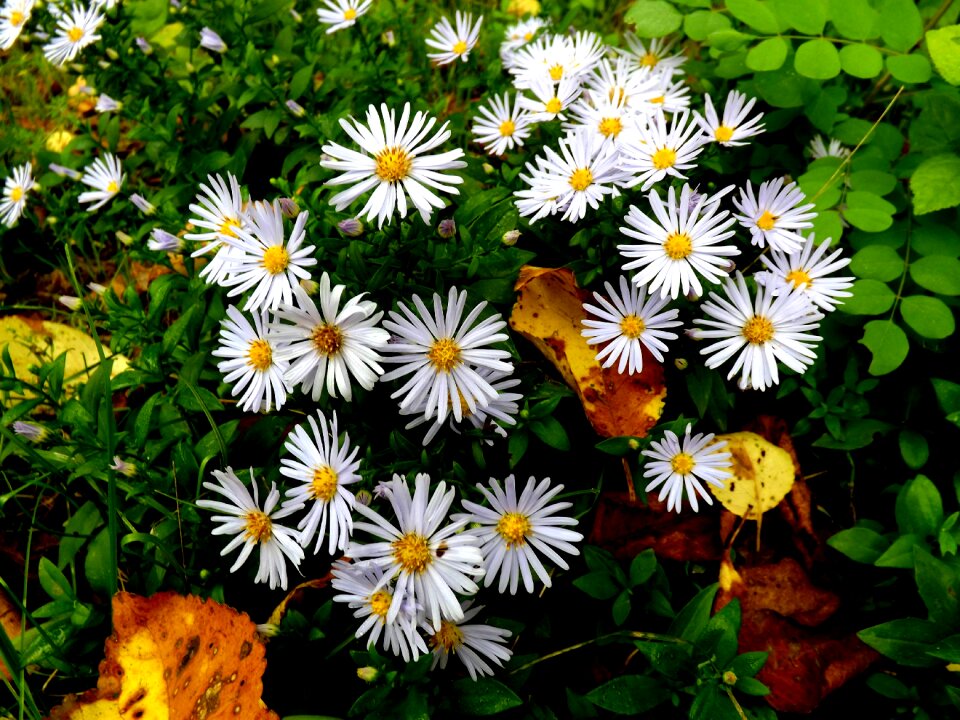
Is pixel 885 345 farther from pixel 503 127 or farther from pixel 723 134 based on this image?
pixel 503 127

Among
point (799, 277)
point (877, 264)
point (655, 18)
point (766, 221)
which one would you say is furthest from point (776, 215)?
point (655, 18)

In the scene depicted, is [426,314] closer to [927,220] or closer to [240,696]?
[240,696]

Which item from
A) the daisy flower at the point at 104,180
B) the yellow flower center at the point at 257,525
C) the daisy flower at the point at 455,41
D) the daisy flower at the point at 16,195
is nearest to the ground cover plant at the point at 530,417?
the yellow flower center at the point at 257,525

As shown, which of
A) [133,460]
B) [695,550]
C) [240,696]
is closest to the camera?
[240,696]

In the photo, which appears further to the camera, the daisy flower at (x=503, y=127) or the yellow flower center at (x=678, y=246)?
the daisy flower at (x=503, y=127)

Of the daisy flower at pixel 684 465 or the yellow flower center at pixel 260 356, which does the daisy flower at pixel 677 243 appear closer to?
the daisy flower at pixel 684 465

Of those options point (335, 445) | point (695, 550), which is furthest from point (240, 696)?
point (695, 550)

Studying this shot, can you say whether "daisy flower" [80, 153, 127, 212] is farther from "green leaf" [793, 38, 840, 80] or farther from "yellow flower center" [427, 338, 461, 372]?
"green leaf" [793, 38, 840, 80]
